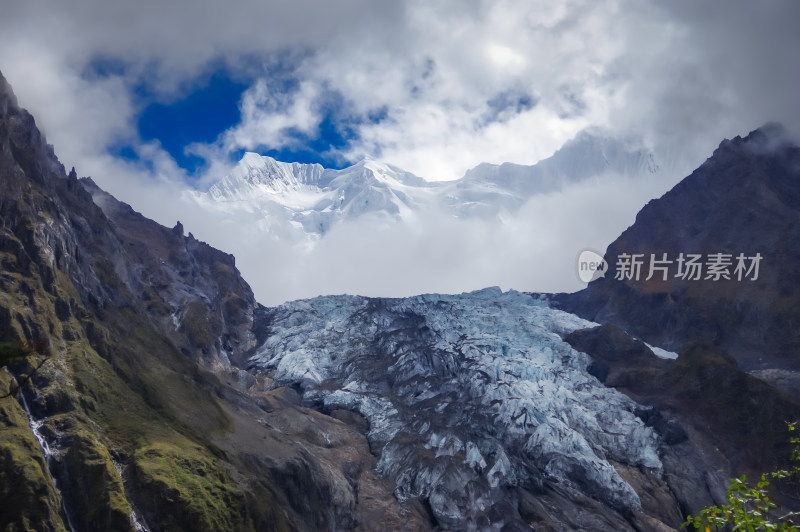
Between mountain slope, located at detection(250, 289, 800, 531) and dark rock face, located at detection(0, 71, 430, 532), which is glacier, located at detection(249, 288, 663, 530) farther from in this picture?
dark rock face, located at detection(0, 71, 430, 532)

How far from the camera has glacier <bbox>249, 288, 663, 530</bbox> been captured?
124 meters

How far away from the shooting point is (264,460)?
102562 millimetres

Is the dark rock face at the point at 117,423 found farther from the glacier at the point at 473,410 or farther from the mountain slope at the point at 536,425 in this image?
the mountain slope at the point at 536,425

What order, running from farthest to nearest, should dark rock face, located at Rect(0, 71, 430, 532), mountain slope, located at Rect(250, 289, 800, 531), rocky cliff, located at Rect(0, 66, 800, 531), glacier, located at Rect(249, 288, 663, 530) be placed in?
glacier, located at Rect(249, 288, 663, 530), mountain slope, located at Rect(250, 289, 800, 531), rocky cliff, located at Rect(0, 66, 800, 531), dark rock face, located at Rect(0, 71, 430, 532)

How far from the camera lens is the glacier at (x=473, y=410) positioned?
406 ft

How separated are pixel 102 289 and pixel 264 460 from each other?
48029 mm

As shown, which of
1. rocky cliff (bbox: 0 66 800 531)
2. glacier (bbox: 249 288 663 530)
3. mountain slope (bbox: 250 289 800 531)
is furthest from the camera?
glacier (bbox: 249 288 663 530)

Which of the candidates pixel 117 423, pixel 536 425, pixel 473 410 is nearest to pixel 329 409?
pixel 473 410

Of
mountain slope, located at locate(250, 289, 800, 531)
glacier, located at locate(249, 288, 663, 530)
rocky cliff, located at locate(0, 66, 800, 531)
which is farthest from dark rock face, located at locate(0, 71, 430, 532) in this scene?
mountain slope, located at locate(250, 289, 800, 531)

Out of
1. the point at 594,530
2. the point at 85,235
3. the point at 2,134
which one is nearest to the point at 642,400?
the point at 594,530

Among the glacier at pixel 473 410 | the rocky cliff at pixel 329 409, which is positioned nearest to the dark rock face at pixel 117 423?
the rocky cliff at pixel 329 409

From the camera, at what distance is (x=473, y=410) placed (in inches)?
5979

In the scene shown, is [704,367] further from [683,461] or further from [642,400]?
[683,461]

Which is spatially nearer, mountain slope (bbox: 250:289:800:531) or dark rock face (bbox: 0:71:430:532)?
dark rock face (bbox: 0:71:430:532)
